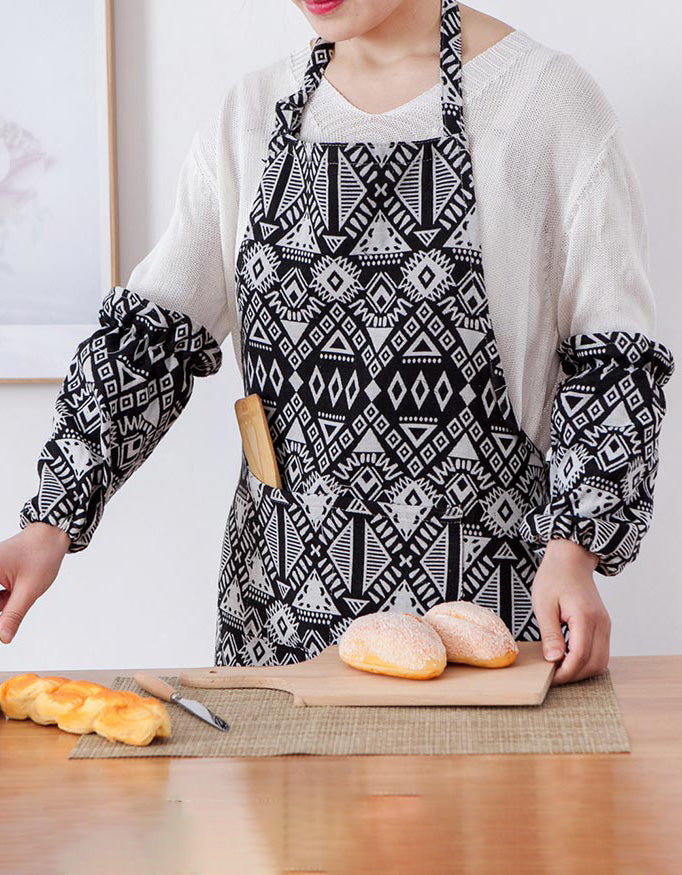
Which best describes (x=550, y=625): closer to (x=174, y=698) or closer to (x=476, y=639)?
(x=476, y=639)

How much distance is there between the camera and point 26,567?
3.22 ft

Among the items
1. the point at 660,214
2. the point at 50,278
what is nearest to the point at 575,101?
the point at 660,214

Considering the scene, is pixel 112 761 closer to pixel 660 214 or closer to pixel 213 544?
pixel 213 544

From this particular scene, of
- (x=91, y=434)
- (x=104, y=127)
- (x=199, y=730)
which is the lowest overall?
(x=199, y=730)

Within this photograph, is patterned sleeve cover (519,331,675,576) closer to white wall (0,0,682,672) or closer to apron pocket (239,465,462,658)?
apron pocket (239,465,462,658)

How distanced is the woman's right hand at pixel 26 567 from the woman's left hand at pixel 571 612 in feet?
1.46

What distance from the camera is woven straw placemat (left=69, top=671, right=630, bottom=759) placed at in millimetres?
772

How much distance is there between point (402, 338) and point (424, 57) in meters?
0.31

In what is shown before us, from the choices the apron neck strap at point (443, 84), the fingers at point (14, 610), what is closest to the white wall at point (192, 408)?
the apron neck strap at point (443, 84)

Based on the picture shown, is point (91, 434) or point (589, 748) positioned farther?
point (91, 434)

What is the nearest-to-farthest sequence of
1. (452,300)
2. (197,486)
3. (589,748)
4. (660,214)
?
(589,748), (452,300), (660,214), (197,486)

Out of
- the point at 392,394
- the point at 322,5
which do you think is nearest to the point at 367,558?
the point at 392,394

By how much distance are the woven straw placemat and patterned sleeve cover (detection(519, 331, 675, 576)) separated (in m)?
0.15

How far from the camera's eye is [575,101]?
108cm
